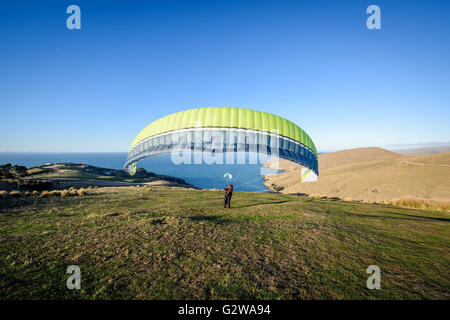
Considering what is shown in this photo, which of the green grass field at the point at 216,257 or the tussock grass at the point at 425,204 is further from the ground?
the green grass field at the point at 216,257

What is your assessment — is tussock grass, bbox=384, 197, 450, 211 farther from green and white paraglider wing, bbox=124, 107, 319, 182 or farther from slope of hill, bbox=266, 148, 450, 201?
green and white paraglider wing, bbox=124, 107, 319, 182

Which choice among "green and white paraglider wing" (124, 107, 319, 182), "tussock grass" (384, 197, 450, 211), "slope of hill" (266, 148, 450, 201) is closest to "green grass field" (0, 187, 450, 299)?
"green and white paraglider wing" (124, 107, 319, 182)

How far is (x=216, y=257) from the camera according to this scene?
15.9 feet

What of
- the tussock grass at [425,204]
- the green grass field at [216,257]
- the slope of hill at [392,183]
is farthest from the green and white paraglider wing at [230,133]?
the slope of hill at [392,183]

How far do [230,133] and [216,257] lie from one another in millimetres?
9552

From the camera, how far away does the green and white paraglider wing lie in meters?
13.4

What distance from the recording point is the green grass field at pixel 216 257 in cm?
360

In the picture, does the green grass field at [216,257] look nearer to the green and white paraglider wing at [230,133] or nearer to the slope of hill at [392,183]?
the green and white paraglider wing at [230,133]

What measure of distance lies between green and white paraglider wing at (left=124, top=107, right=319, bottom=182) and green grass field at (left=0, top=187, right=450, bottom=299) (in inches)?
252

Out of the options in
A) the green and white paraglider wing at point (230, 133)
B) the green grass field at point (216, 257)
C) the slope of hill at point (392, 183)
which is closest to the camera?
the green grass field at point (216, 257)

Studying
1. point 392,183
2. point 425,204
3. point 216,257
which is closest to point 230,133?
point 216,257

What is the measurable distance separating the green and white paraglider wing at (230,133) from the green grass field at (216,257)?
640cm
